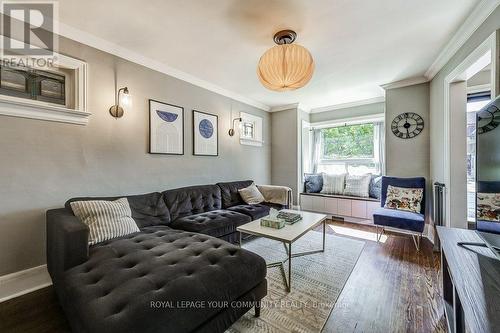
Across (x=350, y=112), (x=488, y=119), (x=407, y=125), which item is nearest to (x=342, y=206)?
(x=407, y=125)

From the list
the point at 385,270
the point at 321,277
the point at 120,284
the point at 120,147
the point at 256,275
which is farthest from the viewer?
the point at 120,147

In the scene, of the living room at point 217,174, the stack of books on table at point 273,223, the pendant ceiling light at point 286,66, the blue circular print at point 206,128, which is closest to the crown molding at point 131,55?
the living room at point 217,174

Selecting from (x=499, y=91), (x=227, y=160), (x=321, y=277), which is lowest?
(x=321, y=277)

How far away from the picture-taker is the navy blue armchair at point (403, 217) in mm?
2715

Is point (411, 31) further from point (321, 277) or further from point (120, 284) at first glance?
point (120, 284)

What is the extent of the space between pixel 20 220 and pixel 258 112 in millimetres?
3956

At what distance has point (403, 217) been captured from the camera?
2.79 metres

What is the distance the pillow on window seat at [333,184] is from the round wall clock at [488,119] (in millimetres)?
3093

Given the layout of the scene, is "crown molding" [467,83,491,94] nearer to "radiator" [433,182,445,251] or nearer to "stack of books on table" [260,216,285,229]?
"radiator" [433,182,445,251]


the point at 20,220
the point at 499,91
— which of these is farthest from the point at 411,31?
the point at 20,220

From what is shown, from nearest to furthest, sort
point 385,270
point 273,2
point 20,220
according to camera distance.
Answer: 1. point 273,2
2. point 20,220
3. point 385,270

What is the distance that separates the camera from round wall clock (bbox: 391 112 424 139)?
3340 millimetres

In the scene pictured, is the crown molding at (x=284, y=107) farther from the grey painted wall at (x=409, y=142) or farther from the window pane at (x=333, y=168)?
the grey painted wall at (x=409, y=142)

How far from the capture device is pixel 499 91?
5.08 ft
